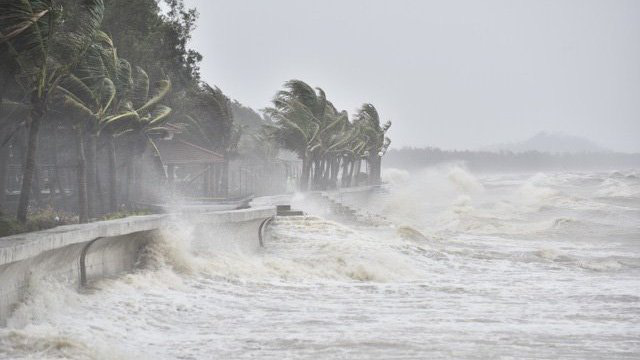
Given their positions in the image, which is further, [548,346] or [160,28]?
[160,28]

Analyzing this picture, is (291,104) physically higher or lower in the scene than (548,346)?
higher

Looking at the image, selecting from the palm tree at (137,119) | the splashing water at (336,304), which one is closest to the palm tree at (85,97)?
the palm tree at (137,119)

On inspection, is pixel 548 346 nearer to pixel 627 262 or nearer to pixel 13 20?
pixel 13 20

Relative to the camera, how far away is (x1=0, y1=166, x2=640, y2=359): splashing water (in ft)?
39.0

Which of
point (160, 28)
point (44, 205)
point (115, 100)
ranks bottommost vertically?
point (44, 205)

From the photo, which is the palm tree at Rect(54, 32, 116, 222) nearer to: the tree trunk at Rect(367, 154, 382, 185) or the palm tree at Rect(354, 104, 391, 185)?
the palm tree at Rect(354, 104, 391, 185)

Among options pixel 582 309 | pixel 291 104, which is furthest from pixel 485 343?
pixel 291 104

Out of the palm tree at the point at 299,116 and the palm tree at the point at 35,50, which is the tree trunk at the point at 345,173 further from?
the palm tree at the point at 35,50

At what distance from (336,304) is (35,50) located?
7.44 meters

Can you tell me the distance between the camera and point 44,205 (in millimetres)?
27625

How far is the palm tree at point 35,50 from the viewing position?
54.5ft

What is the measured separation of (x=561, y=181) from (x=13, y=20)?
9612cm

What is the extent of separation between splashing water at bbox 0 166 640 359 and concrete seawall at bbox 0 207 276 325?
0.23 metres

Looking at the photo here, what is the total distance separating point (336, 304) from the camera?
1577cm
